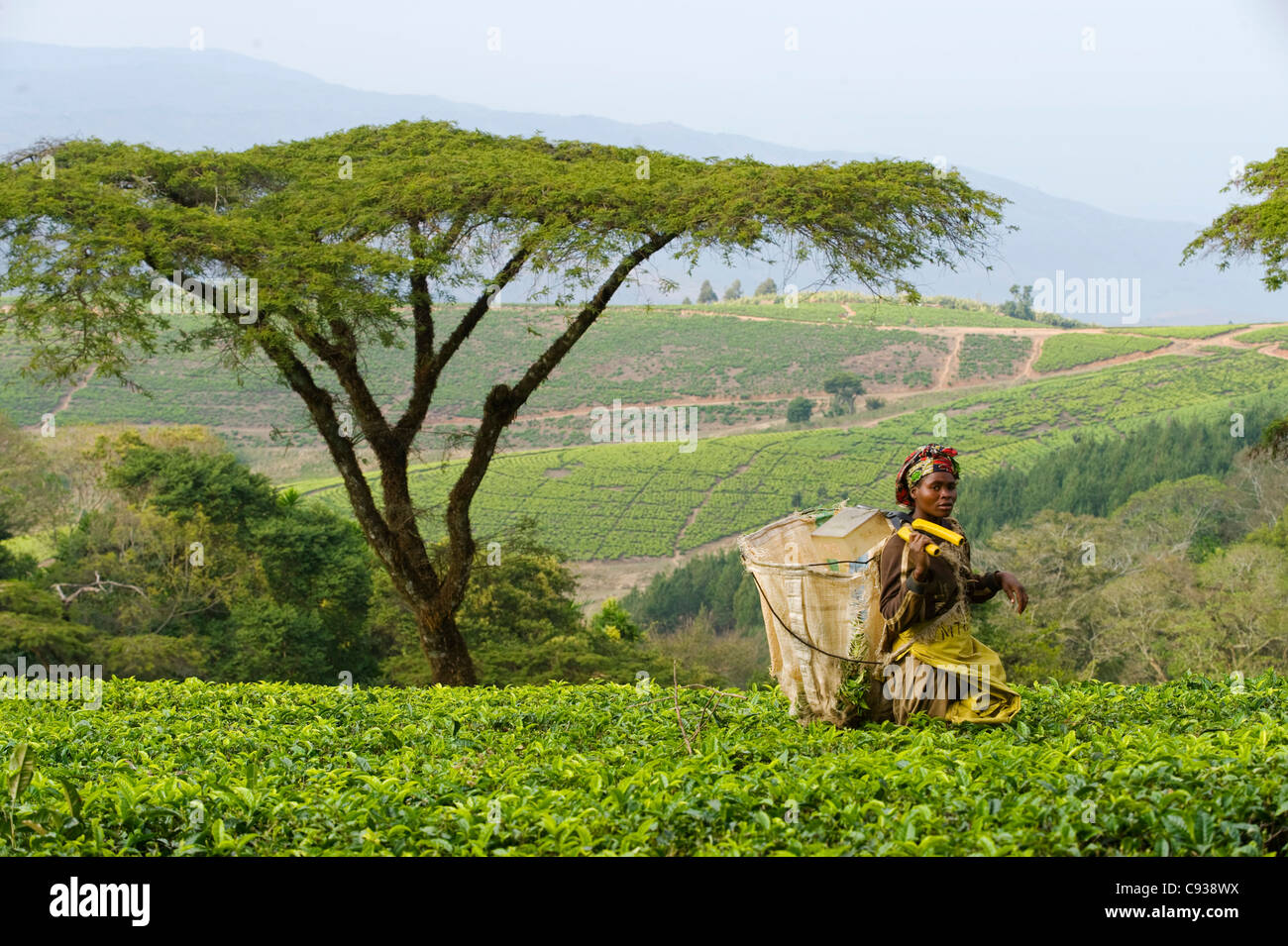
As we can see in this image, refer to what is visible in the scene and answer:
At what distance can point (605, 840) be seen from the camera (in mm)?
3904

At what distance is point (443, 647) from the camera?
519 inches

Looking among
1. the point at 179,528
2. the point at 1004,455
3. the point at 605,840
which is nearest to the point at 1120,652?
the point at 179,528

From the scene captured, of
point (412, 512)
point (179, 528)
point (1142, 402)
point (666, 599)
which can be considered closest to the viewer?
point (412, 512)

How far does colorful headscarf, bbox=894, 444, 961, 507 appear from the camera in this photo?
5504 millimetres

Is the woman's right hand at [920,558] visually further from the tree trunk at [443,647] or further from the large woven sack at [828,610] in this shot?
the tree trunk at [443,647]

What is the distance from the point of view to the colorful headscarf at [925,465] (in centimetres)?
550

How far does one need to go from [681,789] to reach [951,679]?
1.76 meters

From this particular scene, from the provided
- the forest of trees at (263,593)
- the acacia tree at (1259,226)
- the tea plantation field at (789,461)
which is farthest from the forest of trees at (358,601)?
the tea plantation field at (789,461)

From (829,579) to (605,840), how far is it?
7.16ft

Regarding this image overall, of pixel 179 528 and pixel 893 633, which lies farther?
pixel 179 528

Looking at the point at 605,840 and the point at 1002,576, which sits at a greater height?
the point at 1002,576

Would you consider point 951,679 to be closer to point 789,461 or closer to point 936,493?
point 936,493

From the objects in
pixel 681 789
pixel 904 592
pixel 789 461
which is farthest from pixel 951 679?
pixel 789 461
